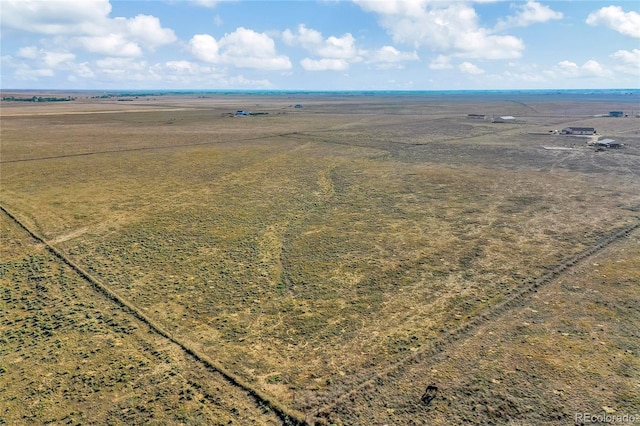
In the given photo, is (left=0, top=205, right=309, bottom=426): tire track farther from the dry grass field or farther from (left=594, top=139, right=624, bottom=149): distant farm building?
(left=594, top=139, right=624, bottom=149): distant farm building

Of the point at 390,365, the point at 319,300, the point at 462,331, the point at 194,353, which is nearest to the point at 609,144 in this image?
the point at 462,331

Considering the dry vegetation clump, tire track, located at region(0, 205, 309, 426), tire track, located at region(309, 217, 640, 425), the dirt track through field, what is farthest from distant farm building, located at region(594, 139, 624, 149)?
the dry vegetation clump

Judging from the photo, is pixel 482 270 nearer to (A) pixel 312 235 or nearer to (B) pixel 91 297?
(A) pixel 312 235

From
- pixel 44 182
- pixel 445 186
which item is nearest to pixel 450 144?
pixel 445 186

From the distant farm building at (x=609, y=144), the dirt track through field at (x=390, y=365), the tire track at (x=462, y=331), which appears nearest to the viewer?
the dirt track through field at (x=390, y=365)

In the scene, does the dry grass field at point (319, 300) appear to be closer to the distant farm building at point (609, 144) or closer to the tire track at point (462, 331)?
the tire track at point (462, 331)

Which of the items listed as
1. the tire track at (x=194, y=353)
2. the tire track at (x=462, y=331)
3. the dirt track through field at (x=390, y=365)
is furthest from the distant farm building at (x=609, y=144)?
the tire track at (x=194, y=353)
